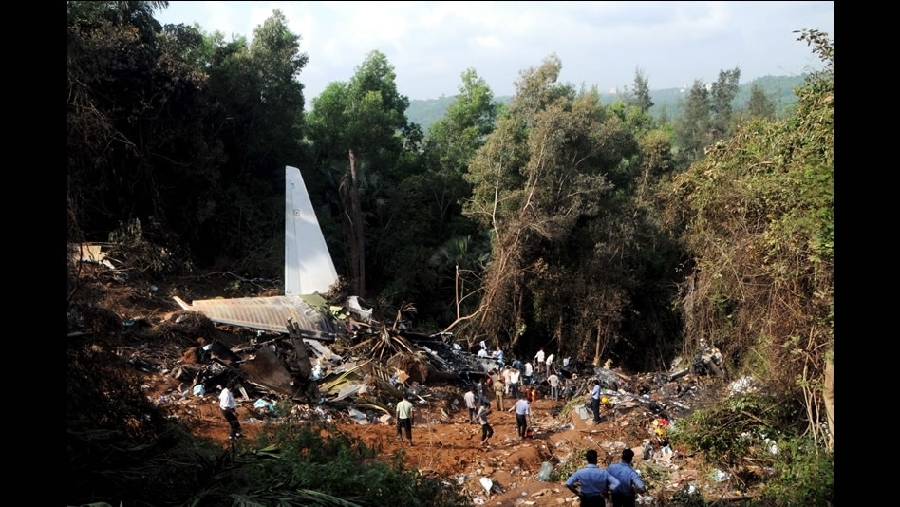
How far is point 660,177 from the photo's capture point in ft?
70.0

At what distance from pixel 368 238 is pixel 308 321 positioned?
7.02 m

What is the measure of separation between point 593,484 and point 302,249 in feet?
44.6

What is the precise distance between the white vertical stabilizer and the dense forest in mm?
2038

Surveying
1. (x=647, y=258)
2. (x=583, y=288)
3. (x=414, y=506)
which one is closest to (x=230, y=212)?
(x=583, y=288)

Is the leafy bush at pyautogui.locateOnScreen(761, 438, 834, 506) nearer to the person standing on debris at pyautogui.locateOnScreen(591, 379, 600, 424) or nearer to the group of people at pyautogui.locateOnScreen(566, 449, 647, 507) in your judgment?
the group of people at pyautogui.locateOnScreen(566, 449, 647, 507)

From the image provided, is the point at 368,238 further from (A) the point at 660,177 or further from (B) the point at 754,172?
(B) the point at 754,172

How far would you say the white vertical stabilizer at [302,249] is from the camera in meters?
17.7

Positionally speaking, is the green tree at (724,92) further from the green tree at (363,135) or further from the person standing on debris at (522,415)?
the person standing on debris at (522,415)

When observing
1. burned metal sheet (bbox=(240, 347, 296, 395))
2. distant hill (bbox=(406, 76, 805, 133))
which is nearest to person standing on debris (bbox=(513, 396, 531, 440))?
burned metal sheet (bbox=(240, 347, 296, 395))

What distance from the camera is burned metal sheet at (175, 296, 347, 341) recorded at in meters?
15.0

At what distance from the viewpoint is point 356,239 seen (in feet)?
66.7

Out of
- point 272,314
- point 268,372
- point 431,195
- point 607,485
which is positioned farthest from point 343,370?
point 431,195

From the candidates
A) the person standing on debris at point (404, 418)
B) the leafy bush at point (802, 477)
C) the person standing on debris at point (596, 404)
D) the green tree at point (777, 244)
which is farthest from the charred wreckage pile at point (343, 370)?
the leafy bush at point (802, 477)

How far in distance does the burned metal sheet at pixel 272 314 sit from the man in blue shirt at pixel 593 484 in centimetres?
1040
